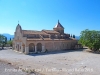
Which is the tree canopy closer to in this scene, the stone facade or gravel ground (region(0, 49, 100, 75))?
the stone facade

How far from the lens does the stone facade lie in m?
36.9

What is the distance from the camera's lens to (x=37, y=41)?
37375 mm

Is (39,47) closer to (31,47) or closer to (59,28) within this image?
(31,47)

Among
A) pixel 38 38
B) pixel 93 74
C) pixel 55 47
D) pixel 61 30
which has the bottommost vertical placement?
pixel 93 74

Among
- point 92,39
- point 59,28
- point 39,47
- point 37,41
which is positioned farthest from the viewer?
point 59,28

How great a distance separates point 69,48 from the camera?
4656 cm

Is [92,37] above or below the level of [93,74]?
above

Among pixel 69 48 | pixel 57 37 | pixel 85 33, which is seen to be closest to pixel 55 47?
pixel 57 37

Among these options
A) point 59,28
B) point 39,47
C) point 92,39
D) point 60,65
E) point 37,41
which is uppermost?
point 59,28

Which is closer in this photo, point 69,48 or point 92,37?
point 92,37

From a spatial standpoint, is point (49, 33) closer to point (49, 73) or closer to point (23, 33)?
point (23, 33)

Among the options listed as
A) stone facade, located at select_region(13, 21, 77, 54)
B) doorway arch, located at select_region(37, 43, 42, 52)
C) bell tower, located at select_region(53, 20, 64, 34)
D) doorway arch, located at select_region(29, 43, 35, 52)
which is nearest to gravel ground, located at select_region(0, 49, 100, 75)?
stone facade, located at select_region(13, 21, 77, 54)

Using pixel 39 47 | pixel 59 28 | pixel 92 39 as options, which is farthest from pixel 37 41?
pixel 92 39

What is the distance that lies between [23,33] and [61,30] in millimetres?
17023
